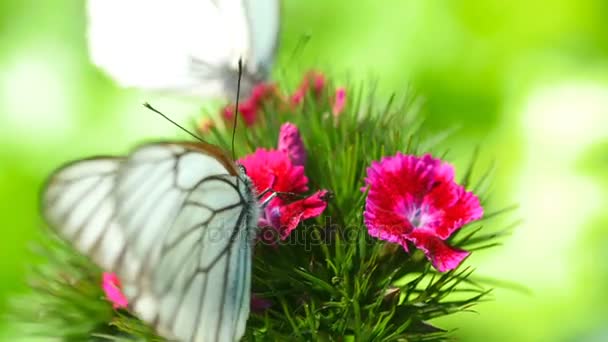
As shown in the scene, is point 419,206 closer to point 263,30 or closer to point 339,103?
point 339,103

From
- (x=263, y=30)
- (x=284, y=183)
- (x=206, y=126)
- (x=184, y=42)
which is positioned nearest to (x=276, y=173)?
(x=284, y=183)

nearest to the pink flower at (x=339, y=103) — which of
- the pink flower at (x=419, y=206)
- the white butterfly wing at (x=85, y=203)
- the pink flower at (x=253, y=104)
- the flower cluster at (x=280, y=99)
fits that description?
the flower cluster at (x=280, y=99)

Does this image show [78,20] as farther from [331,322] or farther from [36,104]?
[331,322]

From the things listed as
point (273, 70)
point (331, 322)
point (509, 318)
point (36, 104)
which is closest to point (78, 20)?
point (36, 104)

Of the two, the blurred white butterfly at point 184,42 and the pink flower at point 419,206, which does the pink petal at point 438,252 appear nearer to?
the pink flower at point 419,206

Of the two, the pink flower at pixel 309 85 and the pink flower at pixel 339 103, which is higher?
the pink flower at pixel 309 85

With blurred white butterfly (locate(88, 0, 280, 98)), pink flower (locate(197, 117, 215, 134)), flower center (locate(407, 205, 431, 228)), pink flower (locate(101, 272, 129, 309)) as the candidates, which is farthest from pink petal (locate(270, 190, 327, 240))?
blurred white butterfly (locate(88, 0, 280, 98))
